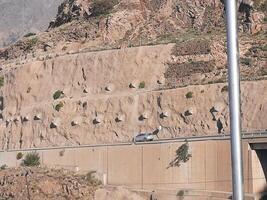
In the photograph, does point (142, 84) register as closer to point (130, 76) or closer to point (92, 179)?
point (130, 76)

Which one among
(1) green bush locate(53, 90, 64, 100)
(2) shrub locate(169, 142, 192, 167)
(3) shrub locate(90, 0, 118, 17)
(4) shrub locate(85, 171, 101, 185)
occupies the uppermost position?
(3) shrub locate(90, 0, 118, 17)

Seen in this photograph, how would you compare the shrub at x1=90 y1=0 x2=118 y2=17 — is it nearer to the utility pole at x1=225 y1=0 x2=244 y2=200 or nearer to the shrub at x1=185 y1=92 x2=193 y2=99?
the shrub at x1=185 y1=92 x2=193 y2=99


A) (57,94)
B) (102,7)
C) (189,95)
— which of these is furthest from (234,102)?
(102,7)

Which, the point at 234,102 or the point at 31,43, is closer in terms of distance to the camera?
the point at 234,102

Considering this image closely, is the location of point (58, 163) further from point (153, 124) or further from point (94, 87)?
point (94, 87)

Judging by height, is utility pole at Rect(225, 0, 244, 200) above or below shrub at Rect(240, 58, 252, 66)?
below

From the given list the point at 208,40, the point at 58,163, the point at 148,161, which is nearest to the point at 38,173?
the point at 58,163

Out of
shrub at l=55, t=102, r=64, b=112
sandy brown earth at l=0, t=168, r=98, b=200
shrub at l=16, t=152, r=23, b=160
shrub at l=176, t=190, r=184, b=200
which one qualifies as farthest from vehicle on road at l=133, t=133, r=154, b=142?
shrub at l=55, t=102, r=64, b=112
